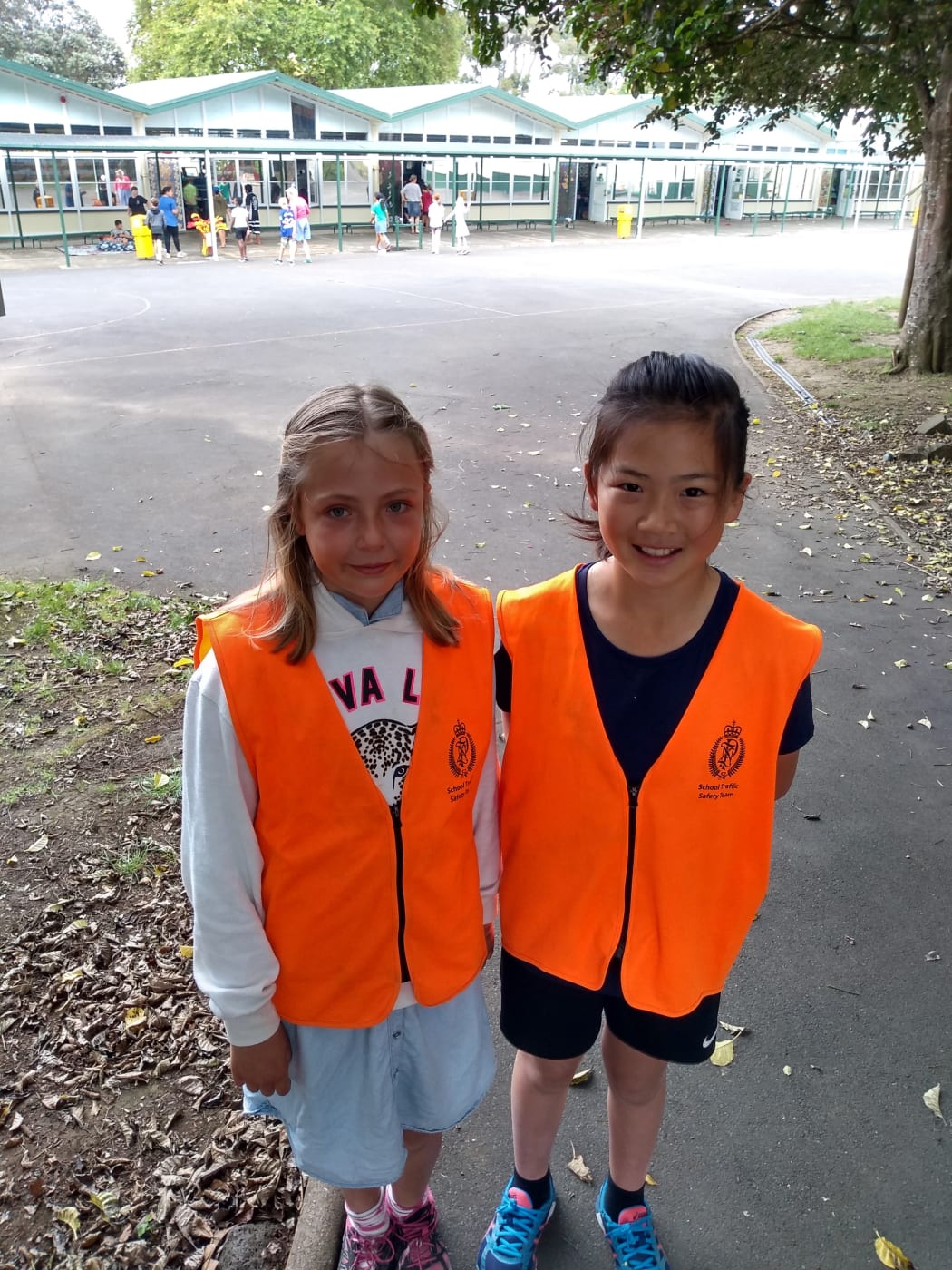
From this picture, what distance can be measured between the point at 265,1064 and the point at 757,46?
12649mm

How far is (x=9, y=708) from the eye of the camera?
468cm

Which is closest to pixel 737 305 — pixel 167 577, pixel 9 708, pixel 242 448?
pixel 242 448

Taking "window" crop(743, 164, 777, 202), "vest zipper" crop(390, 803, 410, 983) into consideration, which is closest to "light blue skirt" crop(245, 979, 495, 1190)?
"vest zipper" crop(390, 803, 410, 983)

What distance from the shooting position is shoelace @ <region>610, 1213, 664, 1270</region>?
7.20ft

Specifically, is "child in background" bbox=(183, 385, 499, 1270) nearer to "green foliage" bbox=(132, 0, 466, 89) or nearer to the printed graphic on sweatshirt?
the printed graphic on sweatshirt

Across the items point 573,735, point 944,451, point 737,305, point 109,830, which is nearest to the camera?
point 573,735

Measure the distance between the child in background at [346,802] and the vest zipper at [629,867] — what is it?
288 millimetres

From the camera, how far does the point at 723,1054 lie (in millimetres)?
2861

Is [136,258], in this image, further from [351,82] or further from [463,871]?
[463,871]

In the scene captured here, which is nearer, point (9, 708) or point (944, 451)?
point (9, 708)

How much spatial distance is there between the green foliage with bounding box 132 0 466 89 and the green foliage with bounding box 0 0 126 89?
21.0 feet

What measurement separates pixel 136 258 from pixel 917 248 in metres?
21.4

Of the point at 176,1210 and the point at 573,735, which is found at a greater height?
the point at 573,735

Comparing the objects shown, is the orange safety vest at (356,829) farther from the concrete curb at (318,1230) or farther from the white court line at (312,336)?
the white court line at (312,336)
